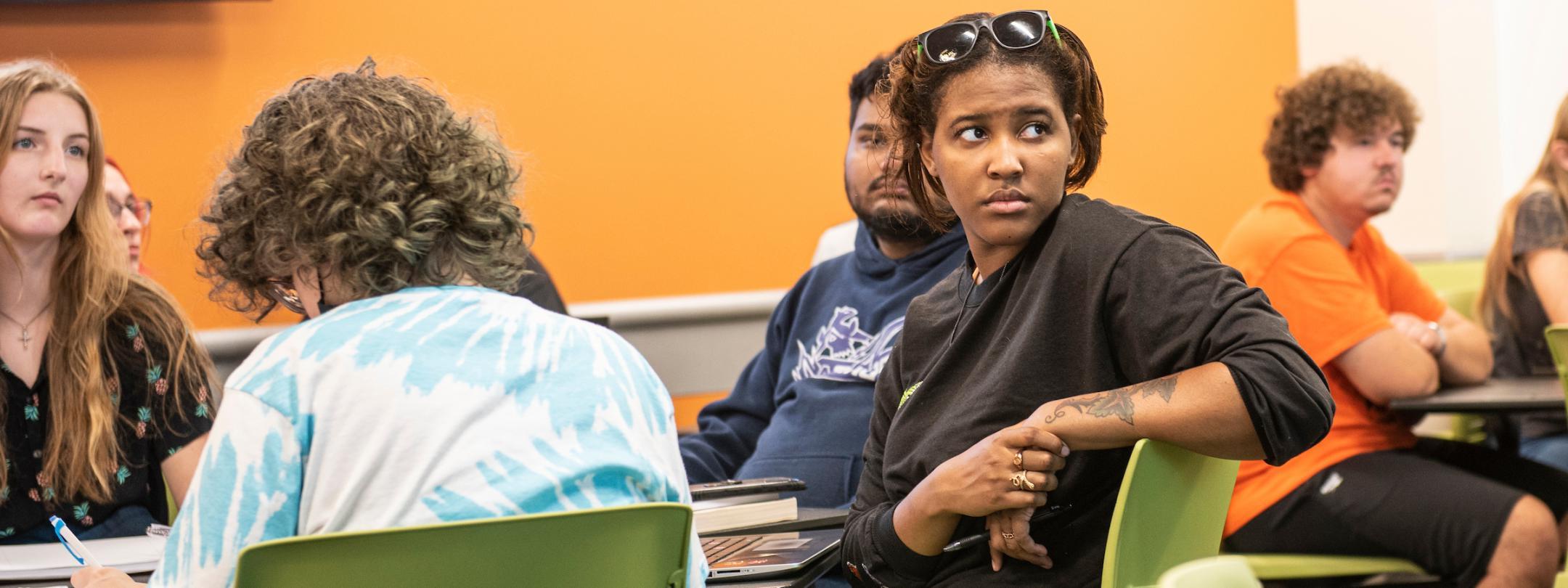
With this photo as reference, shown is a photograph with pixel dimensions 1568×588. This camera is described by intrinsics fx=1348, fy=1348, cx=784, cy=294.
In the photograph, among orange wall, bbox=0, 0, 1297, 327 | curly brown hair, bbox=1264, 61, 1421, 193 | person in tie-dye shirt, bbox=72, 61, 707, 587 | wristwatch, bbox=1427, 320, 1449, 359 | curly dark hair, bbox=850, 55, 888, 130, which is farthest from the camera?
orange wall, bbox=0, 0, 1297, 327

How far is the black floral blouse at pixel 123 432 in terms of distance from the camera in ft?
6.44

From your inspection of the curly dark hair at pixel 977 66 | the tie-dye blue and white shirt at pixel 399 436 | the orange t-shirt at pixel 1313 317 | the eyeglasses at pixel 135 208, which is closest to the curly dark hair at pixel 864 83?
the curly dark hair at pixel 977 66

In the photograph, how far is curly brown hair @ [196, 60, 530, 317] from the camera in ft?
4.15

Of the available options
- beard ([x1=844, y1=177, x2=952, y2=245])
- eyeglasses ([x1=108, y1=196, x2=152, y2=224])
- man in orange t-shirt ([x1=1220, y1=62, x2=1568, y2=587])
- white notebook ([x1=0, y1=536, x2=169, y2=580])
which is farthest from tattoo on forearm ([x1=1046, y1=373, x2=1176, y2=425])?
eyeglasses ([x1=108, y1=196, x2=152, y2=224])

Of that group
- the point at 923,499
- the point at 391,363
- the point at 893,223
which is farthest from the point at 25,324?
the point at 923,499

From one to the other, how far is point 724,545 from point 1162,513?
490mm

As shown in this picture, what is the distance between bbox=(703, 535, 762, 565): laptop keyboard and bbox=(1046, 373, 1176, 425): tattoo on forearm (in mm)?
386

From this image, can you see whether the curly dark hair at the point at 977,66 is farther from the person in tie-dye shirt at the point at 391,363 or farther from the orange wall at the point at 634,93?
the orange wall at the point at 634,93

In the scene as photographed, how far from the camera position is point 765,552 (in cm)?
145

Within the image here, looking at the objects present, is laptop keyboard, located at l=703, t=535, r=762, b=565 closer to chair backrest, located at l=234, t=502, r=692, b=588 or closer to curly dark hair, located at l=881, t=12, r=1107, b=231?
A: chair backrest, located at l=234, t=502, r=692, b=588

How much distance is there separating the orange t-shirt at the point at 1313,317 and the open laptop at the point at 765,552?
1.22 meters

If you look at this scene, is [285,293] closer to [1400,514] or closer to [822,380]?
[822,380]

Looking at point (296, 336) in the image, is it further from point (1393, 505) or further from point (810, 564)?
point (1393, 505)

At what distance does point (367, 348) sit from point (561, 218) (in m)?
2.43
